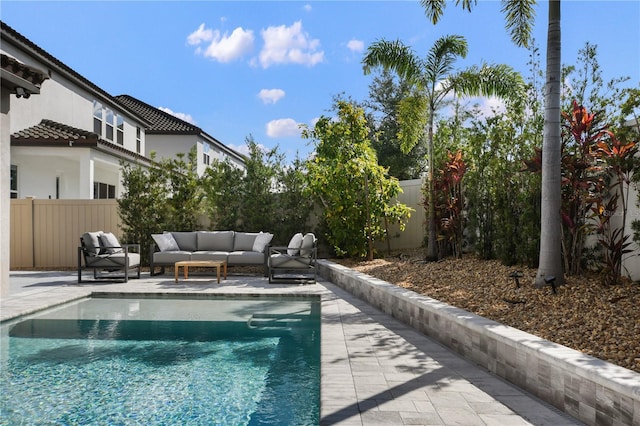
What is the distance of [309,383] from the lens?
3.88 meters

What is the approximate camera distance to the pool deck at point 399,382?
2.89 m

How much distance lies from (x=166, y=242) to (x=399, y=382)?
333 inches

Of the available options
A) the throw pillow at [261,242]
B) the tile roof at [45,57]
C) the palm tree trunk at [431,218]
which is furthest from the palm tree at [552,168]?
the tile roof at [45,57]

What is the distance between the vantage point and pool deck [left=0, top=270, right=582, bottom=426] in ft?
9.50

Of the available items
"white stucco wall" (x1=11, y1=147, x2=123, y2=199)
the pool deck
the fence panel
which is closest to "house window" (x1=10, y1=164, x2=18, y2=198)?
"white stucco wall" (x1=11, y1=147, x2=123, y2=199)

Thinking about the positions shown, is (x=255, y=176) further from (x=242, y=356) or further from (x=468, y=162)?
(x=242, y=356)

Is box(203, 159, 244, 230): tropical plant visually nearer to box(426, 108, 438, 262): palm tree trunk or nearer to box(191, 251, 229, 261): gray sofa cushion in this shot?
box(191, 251, 229, 261): gray sofa cushion

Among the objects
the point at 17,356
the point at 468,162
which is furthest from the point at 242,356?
the point at 468,162

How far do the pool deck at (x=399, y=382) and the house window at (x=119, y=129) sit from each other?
1231cm

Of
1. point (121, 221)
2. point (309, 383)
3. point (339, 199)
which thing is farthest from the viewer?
point (121, 221)

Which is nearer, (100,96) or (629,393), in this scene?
(629,393)

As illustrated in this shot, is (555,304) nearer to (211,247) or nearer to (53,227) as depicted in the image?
(211,247)

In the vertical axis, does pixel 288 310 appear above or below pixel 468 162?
below

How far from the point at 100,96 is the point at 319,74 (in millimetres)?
7676
